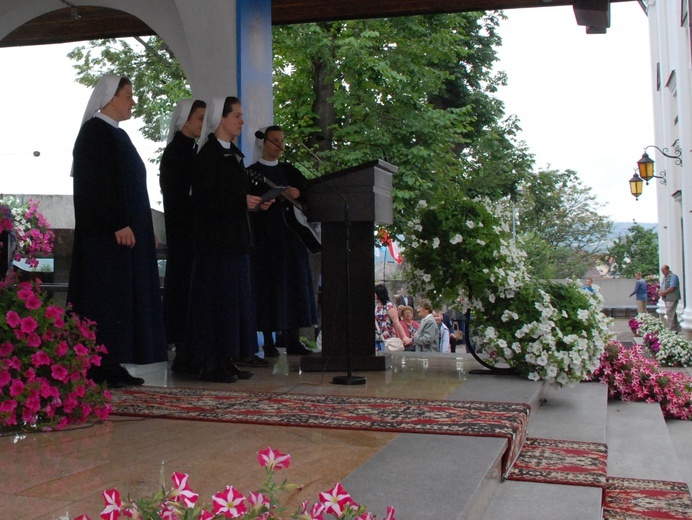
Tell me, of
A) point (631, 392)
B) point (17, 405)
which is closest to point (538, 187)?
point (631, 392)

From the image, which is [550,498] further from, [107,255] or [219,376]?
[107,255]

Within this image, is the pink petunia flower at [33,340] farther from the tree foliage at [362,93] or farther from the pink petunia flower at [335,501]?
the tree foliage at [362,93]

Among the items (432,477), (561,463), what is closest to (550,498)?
(561,463)

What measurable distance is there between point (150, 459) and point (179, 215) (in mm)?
2919

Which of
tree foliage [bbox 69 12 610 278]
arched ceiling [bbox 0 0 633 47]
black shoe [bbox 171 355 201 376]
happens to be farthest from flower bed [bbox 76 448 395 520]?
tree foliage [bbox 69 12 610 278]

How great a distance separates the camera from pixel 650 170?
53.9 feet

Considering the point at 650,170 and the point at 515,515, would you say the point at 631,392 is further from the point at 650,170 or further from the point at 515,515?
the point at 650,170

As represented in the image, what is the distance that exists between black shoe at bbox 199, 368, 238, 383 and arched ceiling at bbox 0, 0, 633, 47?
4754mm

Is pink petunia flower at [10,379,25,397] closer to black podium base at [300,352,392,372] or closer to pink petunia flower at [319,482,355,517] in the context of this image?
pink petunia flower at [319,482,355,517]

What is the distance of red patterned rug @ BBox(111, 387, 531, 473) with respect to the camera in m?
3.72

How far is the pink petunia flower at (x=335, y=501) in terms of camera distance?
1.78 metres

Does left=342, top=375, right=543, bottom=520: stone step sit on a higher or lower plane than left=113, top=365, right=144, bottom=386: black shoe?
lower

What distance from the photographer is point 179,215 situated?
5.83 metres

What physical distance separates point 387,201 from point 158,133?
7752 millimetres
